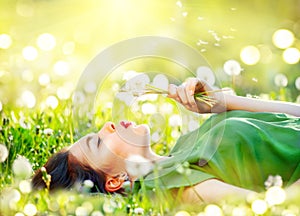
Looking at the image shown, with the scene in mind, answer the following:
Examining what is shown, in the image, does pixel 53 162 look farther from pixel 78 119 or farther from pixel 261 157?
pixel 261 157

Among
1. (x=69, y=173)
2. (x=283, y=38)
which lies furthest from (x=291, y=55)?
(x=69, y=173)

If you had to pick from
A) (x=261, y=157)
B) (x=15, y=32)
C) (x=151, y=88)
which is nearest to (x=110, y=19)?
(x=15, y=32)

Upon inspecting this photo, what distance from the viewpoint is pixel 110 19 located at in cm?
279

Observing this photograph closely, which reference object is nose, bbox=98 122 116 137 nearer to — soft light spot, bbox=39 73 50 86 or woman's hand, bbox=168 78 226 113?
woman's hand, bbox=168 78 226 113

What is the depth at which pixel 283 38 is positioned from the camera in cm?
270

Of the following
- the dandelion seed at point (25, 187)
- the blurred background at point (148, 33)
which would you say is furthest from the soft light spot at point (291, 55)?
the dandelion seed at point (25, 187)

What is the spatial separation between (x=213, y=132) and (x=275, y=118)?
0.56ft

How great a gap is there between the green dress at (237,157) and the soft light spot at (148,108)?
1.07ft

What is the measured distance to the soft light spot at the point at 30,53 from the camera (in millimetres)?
2531

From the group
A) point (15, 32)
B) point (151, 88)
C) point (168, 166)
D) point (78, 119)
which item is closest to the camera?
point (168, 166)

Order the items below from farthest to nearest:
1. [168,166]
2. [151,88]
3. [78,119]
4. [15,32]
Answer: [15,32] → [78,119] → [151,88] → [168,166]

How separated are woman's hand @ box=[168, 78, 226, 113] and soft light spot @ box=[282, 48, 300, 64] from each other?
0.86 m

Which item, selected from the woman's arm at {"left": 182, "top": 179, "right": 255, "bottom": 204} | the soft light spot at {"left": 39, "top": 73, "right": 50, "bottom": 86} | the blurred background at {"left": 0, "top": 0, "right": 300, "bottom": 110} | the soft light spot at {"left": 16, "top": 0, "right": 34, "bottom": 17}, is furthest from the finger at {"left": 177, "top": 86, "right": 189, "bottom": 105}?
the soft light spot at {"left": 16, "top": 0, "right": 34, "bottom": 17}

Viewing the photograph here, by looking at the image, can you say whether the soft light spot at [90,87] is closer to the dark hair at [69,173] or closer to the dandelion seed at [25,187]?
the dark hair at [69,173]
